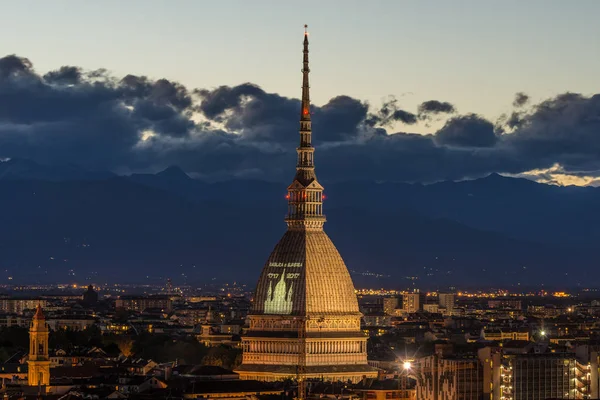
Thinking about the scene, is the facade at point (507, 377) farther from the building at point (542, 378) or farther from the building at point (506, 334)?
the building at point (506, 334)

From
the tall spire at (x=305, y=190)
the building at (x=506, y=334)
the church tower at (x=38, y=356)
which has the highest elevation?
the tall spire at (x=305, y=190)

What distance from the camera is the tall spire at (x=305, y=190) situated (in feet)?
354

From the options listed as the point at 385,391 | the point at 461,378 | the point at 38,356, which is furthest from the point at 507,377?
the point at 38,356

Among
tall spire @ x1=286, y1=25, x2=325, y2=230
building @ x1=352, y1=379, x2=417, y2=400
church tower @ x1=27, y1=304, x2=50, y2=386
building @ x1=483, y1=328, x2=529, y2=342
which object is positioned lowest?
building @ x1=352, y1=379, x2=417, y2=400

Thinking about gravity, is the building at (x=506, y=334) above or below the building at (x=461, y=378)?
above

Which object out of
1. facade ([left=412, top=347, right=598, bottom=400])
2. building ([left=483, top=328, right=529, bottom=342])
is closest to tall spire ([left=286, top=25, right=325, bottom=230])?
facade ([left=412, top=347, right=598, bottom=400])

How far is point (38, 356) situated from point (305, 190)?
1553 centimetres

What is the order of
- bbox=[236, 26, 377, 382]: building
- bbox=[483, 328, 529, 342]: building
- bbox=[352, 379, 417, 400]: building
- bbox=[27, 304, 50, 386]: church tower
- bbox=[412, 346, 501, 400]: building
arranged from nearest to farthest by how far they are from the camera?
bbox=[352, 379, 417, 400]: building < bbox=[412, 346, 501, 400]: building < bbox=[27, 304, 50, 386]: church tower < bbox=[236, 26, 377, 382]: building < bbox=[483, 328, 529, 342]: building

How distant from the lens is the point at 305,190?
355 ft

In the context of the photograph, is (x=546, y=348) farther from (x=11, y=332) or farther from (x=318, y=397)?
(x=11, y=332)

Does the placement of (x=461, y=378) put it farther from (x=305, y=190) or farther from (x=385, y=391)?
(x=305, y=190)

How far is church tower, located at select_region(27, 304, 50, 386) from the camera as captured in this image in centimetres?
9969

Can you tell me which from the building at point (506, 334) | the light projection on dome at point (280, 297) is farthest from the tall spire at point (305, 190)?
the building at point (506, 334)

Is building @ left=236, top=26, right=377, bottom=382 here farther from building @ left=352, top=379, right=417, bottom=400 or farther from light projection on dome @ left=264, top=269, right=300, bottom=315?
building @ left=352, top=379, right=417, bottom=400
